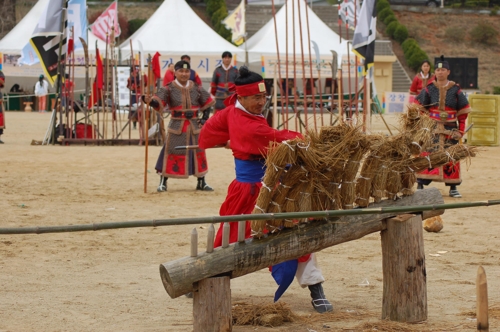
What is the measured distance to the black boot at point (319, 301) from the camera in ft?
15.6

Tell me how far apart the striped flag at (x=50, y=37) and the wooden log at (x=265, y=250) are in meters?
10.6

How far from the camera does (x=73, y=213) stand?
27.1ft

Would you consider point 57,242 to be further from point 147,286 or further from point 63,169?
point 63,169

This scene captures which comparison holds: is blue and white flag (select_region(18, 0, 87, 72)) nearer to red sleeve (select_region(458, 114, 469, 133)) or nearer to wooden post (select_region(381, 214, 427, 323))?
red sleeve (select_region(458, 114, 469, 133))

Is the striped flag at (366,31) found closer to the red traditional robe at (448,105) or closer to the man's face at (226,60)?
the red traditional robe at (448,105)

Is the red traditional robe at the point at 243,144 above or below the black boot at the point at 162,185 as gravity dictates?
above

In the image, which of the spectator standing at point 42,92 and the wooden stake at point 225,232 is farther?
the spectator standing at point 42,92

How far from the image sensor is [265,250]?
4.26 metres

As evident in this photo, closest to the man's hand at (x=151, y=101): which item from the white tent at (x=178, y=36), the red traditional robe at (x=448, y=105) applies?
the red traditional robe at (x=448, y=105)

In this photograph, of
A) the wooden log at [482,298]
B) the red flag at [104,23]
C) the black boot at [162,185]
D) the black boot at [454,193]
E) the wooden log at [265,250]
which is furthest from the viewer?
the red flag at [104,23]

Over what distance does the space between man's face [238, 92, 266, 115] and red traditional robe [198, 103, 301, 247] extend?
0.03 metres

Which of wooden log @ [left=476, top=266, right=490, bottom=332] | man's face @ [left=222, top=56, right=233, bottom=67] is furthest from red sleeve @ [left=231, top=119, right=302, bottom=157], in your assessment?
man's face @ [left=222, top=56, right=233, bottom=67]

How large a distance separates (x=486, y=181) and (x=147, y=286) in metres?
6.74

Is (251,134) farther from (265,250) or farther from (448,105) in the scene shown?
(448,105)
